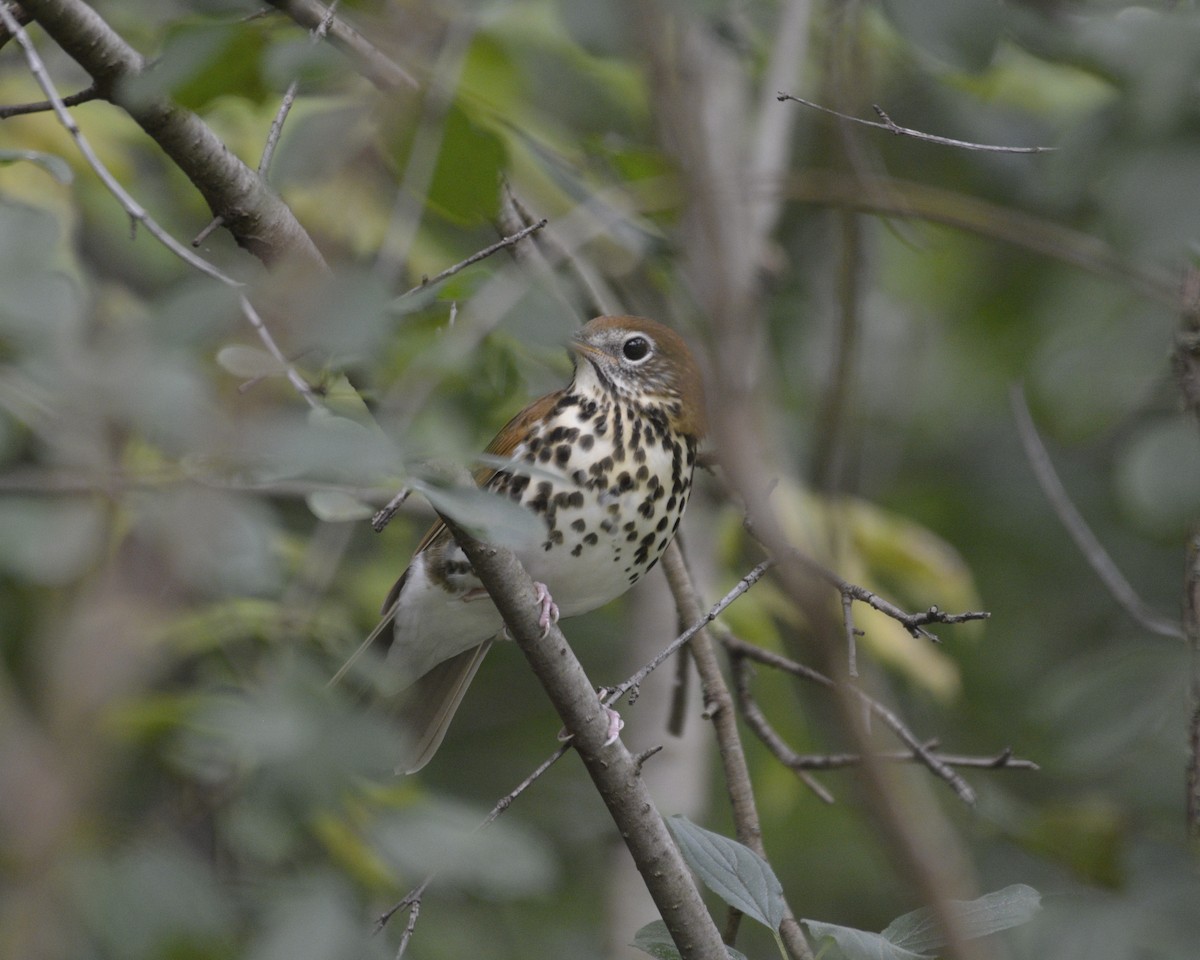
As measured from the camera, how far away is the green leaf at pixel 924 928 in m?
1.84

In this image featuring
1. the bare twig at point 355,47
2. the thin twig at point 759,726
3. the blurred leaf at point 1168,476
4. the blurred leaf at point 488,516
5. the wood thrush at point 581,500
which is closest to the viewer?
the blurred leaf at point 488,516

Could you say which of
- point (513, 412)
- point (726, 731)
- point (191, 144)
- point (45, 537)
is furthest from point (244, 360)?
point (513, 412)

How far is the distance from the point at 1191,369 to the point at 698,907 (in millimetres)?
1134

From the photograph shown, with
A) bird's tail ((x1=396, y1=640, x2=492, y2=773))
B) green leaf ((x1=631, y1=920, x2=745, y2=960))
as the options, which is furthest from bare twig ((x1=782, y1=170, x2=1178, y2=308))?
bird's tail ((x1=396, y1=640, x2=492, y2=773))

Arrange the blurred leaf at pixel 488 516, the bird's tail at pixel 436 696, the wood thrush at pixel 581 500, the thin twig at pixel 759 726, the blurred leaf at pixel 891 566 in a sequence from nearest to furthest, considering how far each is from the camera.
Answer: the blurred leaf at pixel 488 516 < the thin twig at pixel 759 726 < the wood thrush at pixel 581 500 < the bird's tail at pixel 436 696 < the blurred leaf at pixel 891 566

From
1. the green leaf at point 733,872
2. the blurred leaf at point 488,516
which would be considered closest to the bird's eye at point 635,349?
the green leaf at point 733,872

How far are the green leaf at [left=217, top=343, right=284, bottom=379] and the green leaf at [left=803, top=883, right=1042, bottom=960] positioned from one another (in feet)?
3.24

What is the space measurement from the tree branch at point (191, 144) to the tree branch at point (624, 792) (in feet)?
1.94

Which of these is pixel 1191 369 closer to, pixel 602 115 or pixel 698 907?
pixel 698 907

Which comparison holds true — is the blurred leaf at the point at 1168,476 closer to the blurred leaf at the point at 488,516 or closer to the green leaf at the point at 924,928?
the green leaf at the point at 924,928

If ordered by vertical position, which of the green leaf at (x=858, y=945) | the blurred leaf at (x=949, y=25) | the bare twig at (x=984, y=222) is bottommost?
the green leaf at (x=858, y=945)

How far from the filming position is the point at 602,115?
439 centimetres

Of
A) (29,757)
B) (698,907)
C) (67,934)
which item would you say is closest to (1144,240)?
(29,757)

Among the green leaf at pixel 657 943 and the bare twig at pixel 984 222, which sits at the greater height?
the bare twig at pixel 984 222
